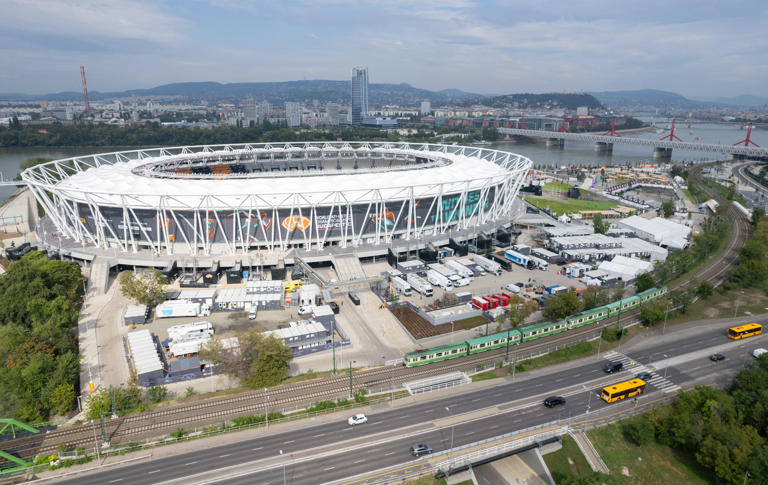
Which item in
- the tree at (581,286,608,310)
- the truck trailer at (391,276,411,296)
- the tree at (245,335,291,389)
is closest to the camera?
the tree at (245,335,291,389)

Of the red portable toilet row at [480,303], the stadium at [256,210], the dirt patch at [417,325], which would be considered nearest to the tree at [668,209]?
the stadium at [256,210]

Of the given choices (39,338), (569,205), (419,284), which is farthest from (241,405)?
(569,205)

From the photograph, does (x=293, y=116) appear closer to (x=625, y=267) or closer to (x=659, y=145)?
(x=659, y=145)

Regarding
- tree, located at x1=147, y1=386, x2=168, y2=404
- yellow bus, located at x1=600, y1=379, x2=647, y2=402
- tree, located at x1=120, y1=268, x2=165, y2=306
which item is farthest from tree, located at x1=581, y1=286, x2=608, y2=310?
tree, located at x1=120, y1=268, x2=165, y2=306

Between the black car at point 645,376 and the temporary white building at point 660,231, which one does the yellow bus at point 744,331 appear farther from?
the temporary white building at point 660,231

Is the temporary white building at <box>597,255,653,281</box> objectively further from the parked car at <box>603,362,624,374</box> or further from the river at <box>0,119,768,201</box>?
the river at <box>0,119,768,201</box>

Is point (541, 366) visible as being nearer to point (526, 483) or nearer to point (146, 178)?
point (526, 483)
